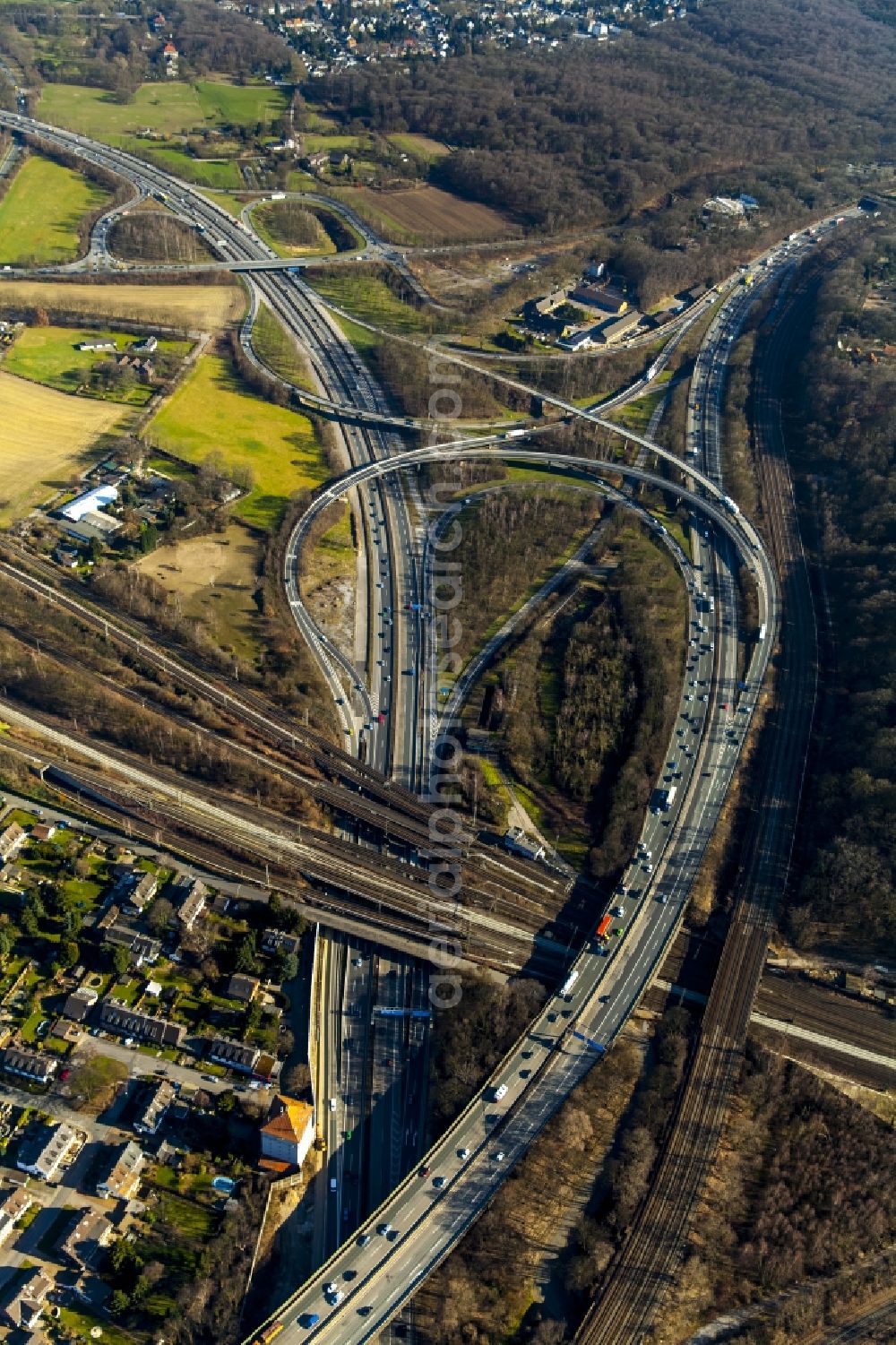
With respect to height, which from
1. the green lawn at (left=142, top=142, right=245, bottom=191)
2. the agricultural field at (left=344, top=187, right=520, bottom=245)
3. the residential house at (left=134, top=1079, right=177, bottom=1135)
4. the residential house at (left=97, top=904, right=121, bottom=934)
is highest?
the green lawn at (left=142, top=142, right=245, bottom=191)

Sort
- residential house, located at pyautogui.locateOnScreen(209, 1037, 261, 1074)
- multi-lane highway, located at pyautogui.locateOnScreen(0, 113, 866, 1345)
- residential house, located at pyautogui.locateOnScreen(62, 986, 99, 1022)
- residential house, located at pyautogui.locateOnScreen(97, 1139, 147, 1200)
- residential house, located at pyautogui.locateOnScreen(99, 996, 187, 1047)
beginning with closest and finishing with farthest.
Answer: multi-lane highway, located at pyautogui.locateOnScreen(0, 113, 866, 1345) < residential house, located at pyautogui.locateOnScreen(97, 1139, 147, 1200) < residential house, located at pyautogui.locateOnScreen(209, 1037, 261, 1074) < residential house, located at pyautogui.locateOnScreen(99, 996, 187, 1047) < residential house, located at pyautogui.locateOnScreen(62, 986, 99, 1022)

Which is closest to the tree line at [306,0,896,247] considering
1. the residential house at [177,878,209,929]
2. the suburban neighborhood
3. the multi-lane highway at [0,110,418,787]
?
the multi-lane highway at [0,110,418,787]

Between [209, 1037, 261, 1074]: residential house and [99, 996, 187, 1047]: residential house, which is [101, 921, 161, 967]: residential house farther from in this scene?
A: [209, 1037, 261, 1074]: residential house

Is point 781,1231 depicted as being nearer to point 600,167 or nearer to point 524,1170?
point 524,1170

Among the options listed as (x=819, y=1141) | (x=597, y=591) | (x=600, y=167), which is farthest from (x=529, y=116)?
(x=819, y=1141)

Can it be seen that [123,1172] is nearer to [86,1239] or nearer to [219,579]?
[86,1239]

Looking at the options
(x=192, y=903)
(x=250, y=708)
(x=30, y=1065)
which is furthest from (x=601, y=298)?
(x=30, y=1065)
